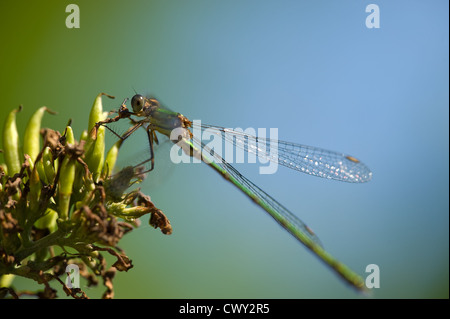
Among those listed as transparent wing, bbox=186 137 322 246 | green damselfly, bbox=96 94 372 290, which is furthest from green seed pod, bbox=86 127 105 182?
transparent wing, bbox=186 137 322 246

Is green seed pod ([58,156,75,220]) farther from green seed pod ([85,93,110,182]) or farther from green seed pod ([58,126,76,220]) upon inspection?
green seed pod ([85,93,110,182])

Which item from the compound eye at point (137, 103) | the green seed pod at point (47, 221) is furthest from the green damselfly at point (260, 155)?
the green seed pod at point (47, 221)

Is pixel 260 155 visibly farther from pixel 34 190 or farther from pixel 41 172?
pixel 34 190

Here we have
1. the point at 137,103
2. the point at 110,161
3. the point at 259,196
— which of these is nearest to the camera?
the point at 110,161

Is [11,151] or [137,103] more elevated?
[137,103]

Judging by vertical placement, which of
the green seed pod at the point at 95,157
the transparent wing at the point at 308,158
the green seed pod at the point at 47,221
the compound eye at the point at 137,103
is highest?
the compound eye at the point at 137,103

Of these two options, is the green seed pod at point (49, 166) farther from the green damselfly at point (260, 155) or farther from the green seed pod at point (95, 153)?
the green damselfly at point (260, 155)

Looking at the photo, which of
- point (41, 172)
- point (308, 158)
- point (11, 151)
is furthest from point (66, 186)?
point (308, 158)
